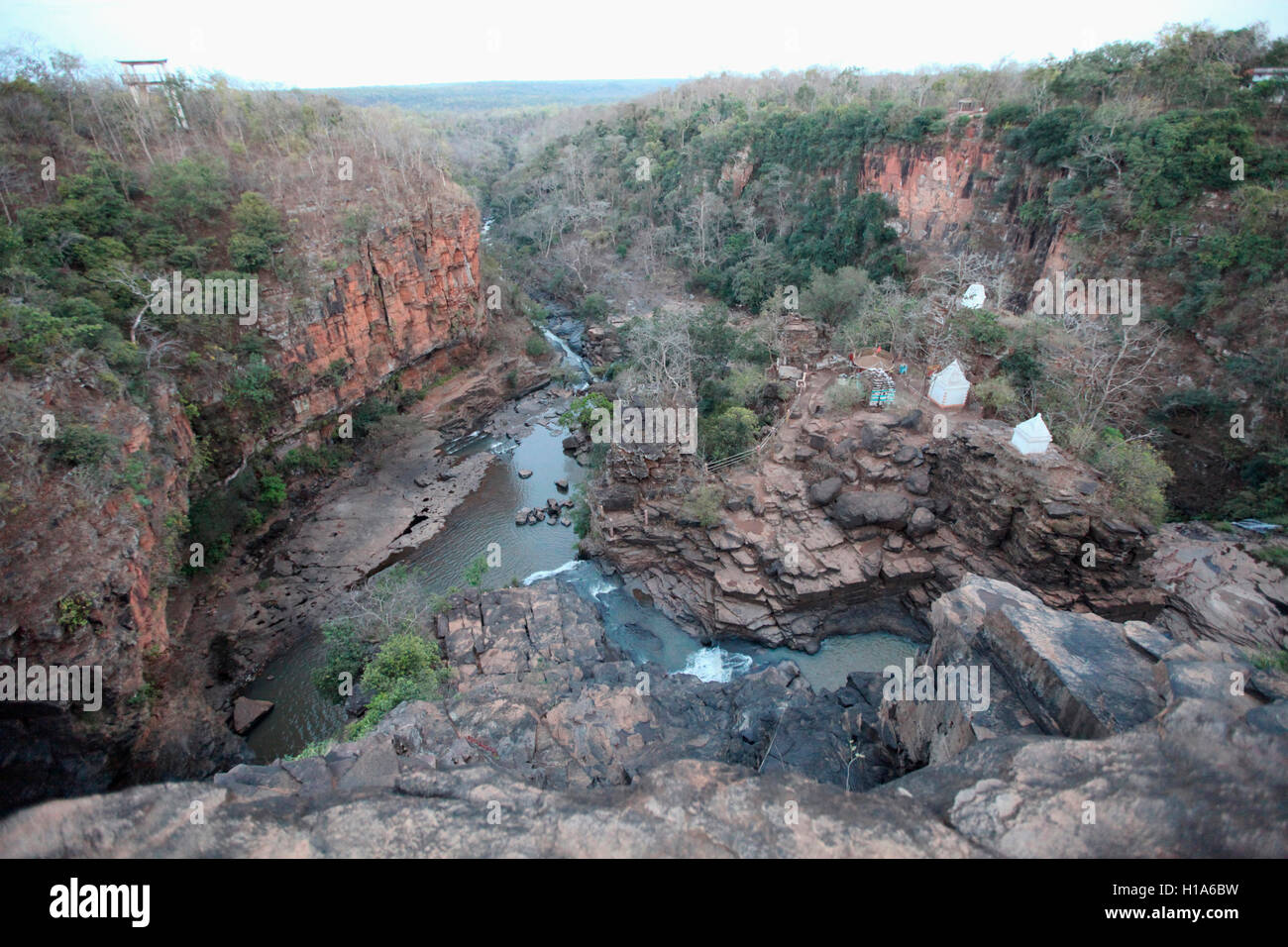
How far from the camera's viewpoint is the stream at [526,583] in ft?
51.6

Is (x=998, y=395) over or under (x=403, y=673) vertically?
over

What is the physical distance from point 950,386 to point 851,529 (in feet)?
18.3

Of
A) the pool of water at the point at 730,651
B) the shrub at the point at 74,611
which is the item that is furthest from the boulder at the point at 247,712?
the pool of water at the point at 730,651

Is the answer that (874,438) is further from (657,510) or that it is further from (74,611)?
(74,611)

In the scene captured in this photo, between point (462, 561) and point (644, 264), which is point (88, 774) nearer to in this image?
point (462, 561)

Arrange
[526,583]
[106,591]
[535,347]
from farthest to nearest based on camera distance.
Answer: [535,347]
[526,583]
[106,591]

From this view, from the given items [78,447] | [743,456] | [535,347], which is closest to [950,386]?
[743,456]

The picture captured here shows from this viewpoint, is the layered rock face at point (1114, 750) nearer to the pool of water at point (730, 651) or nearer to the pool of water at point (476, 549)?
the pool of water at point (730, 651)

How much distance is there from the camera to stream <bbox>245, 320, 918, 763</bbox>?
51.6 ft

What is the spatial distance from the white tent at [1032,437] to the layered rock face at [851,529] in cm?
25

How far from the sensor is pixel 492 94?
154 meters

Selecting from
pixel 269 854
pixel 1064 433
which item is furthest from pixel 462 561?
pixel 1064 433

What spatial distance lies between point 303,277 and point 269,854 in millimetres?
23783

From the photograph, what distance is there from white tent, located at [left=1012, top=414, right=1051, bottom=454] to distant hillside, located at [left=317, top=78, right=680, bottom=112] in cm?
12580
